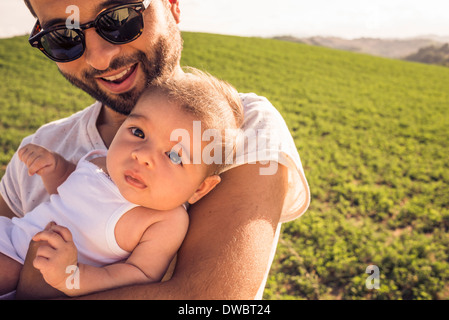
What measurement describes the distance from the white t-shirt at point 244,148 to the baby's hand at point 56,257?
838mm

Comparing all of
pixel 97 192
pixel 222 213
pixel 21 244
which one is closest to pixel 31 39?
pixel 97 192

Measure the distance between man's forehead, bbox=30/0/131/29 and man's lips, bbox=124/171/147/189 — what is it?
100 cm

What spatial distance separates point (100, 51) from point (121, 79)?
0.21 meters

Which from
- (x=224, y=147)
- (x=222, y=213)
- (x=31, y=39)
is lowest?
(x=222, y=213)

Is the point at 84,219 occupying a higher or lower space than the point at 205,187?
lower

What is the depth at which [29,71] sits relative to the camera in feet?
47.6

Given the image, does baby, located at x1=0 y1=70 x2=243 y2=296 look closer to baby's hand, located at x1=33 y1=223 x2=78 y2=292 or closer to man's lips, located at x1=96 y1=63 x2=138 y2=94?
baby's hand, located at x1=33 y1=223 x2=78 y2=292

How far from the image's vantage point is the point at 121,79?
230 centimetres

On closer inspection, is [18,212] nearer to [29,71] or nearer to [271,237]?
[271,237]

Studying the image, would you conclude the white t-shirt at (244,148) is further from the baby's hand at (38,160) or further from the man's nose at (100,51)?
the man's nose at (100,51)

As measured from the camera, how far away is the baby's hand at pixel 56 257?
149 centimetres
